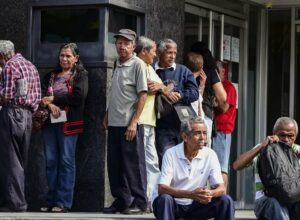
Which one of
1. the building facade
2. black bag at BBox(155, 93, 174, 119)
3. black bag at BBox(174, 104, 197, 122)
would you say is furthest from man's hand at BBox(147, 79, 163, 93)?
the building facade

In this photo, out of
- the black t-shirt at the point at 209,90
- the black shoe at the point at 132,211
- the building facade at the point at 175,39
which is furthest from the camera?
the black t-shirt at the point at 209,90

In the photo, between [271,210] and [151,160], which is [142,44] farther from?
[271,210]

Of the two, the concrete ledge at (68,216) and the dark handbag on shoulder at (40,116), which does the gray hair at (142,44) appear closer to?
the dark handbag on shoulder at (40,116)

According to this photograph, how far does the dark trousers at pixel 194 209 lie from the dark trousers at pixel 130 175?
106 cm

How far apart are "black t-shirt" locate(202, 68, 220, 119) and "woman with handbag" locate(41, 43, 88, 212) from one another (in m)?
1.46

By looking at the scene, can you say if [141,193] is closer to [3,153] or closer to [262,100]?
[3,153]

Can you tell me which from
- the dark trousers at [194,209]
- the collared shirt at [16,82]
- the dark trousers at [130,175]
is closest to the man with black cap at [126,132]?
the dark trousers at [130,175]

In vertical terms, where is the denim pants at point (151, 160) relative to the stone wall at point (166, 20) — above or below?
below

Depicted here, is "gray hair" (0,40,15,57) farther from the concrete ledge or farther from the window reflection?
the concrete ledge

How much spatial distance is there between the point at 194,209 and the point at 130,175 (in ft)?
3.92

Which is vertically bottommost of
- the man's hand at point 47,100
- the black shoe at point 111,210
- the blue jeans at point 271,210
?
the black shoe at point 111,210

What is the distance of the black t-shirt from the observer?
1163cm

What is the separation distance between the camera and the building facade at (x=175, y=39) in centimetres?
1129

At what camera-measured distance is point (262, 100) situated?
1499cm
